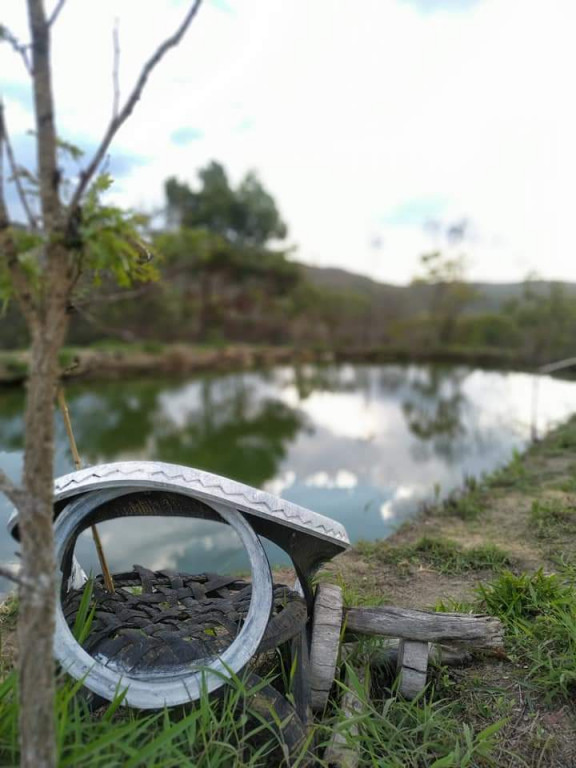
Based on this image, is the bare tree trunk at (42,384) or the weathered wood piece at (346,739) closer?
the bare tree trunk at (42,384)

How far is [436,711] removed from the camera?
1618mm

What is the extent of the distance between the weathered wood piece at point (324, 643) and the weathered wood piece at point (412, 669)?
8.1 inches

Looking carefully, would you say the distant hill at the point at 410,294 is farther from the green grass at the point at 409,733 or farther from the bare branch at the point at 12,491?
the bare branch at the point at 12,491

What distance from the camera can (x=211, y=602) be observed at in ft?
6.46

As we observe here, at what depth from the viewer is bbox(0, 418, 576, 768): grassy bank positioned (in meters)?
1.34

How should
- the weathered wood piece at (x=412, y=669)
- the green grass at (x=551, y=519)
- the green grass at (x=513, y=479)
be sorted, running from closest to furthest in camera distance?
the weathered wood piece at (x=412, y=669) < the green grass at (x=551, y=519) < the green grass at (x=513, y=479)

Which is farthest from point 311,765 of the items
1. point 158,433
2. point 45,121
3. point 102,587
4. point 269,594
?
point 158,433

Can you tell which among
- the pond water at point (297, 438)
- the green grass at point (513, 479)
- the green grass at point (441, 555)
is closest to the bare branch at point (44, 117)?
the pond water at point (297, 438)

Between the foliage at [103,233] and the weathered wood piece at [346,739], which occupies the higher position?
the foliage at [103,233]

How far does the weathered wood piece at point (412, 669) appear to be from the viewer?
1.73 meters

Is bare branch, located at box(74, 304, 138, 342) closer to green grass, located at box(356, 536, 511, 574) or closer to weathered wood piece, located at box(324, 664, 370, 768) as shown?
weathered wood piece, located at box(324, 664, 370, 768)

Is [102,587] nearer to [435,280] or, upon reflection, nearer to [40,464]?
[40,464]

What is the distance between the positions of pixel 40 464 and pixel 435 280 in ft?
77.4

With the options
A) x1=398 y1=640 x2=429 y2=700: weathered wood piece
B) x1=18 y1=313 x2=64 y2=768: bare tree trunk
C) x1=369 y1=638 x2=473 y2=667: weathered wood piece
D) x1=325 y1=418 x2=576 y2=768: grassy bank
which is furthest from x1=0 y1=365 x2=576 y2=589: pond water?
x1=18 y1=313 x2=64 y2=768: bare tree trunk
